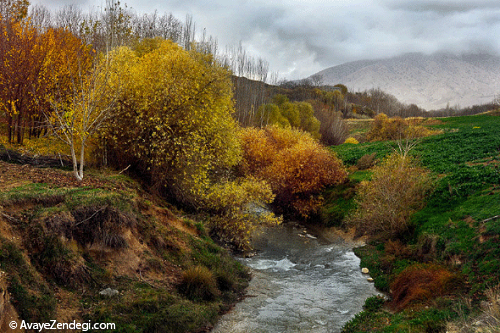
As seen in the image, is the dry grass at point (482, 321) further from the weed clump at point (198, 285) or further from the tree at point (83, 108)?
the tree at point (83, 108)

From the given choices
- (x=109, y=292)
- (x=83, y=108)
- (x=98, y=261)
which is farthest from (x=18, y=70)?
(x=109, y=292)

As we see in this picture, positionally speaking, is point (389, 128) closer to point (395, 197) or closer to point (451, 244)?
point (395, 197)

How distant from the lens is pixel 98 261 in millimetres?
11602

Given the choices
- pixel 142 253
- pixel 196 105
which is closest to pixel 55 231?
pixel 142 253

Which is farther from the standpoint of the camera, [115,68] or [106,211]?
[115,68]

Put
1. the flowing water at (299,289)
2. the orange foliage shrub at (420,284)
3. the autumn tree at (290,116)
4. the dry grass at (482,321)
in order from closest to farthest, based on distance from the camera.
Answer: the dry grass at (482,321), the flowing water at (299,289), the orange foliage shrub at (420,284), the autumn tree at (290,116)

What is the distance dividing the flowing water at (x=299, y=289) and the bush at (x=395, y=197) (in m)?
2.64

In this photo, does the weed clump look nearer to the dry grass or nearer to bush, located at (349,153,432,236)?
the dry grass

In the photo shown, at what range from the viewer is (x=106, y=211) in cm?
1242

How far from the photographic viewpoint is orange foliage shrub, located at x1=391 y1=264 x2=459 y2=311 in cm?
1337

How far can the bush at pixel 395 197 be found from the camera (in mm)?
20344

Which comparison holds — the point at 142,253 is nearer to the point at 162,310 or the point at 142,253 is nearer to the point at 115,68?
the point at 162,310

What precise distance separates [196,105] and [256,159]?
44.9 ft

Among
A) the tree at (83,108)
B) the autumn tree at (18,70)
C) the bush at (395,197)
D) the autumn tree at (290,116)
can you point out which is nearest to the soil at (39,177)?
the tree at (83,108)
